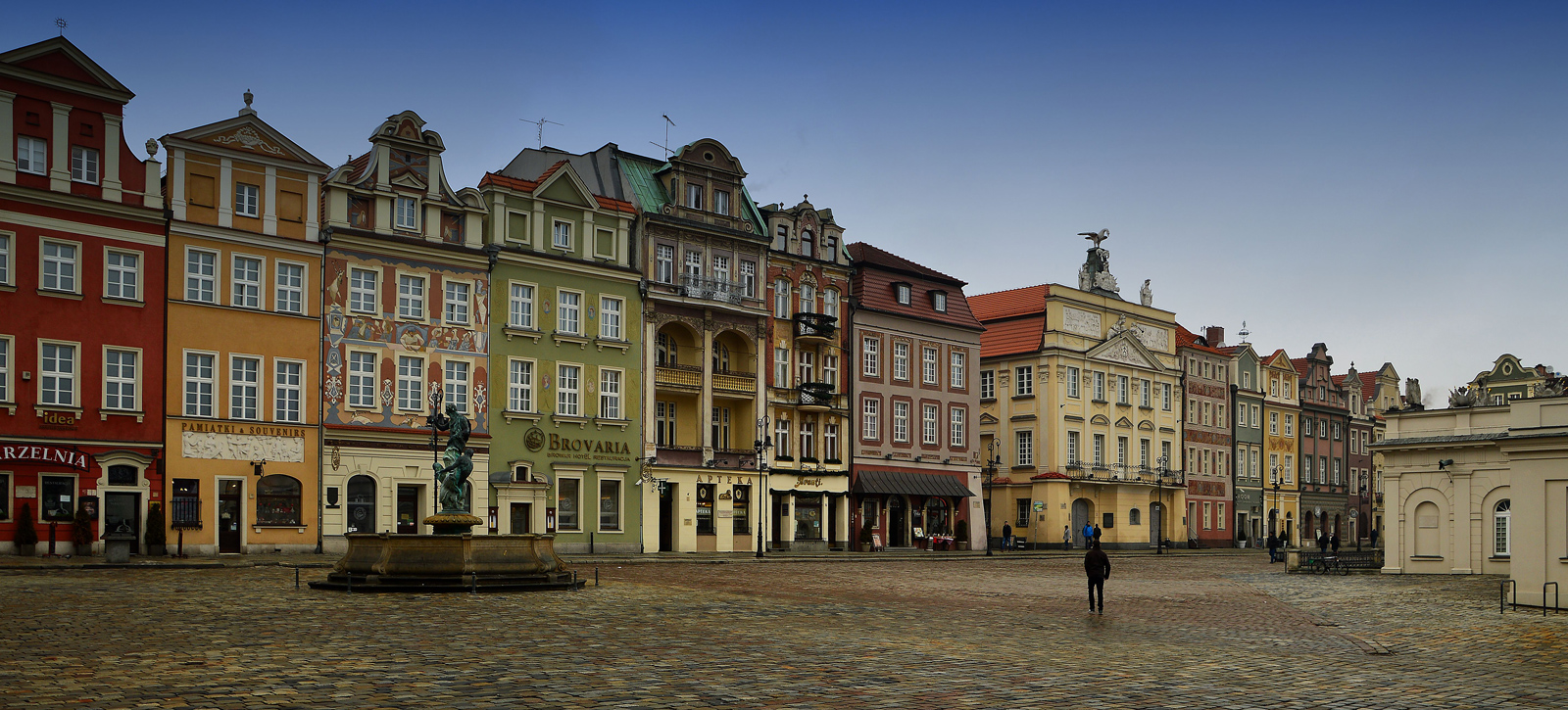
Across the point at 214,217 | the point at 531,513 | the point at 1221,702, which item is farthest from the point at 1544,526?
the point at 214,217

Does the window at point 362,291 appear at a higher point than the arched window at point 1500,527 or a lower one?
higher

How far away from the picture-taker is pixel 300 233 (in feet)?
152

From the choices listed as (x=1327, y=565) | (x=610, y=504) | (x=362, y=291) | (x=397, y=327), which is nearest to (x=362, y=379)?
(x=397, y=327)

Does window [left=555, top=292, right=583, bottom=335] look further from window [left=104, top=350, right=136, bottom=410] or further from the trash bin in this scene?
the trash bin

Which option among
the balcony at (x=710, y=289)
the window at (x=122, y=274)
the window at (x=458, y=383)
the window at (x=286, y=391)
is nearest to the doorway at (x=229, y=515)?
Result: the window at (x=286, y=391)

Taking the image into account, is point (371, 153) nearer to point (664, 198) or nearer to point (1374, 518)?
point (664, 198)

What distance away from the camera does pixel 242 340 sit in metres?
44.9

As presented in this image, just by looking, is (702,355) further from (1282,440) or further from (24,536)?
(1282,440)

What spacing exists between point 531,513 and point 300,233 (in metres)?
13.0

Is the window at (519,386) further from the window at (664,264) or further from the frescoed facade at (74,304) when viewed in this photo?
the frescoed facade at (74,304)

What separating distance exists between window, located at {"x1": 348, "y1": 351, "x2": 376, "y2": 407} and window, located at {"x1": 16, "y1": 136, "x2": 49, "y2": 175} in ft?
35.8

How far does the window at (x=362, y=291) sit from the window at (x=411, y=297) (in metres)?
0.89

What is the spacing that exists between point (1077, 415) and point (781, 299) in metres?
21.9

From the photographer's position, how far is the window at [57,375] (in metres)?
40.8
